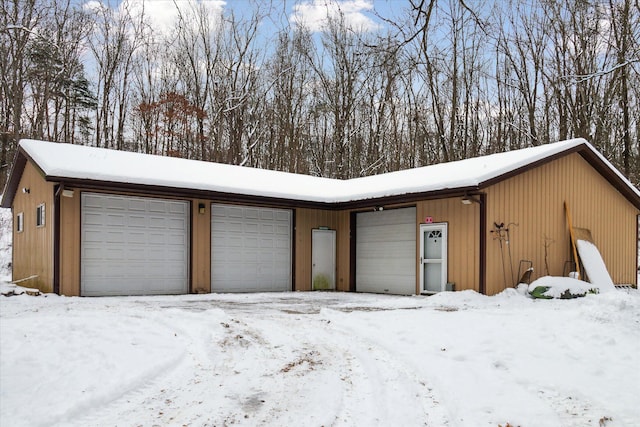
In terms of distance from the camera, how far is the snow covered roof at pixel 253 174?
11.0 metres

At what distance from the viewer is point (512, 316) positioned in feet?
26.5

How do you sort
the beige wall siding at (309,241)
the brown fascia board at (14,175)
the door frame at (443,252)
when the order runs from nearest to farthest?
the door frame at (443,252) → the brown fascia board at (14,175) → the beige wall siding at (309,241)

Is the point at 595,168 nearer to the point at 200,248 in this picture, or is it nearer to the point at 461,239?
the point at 461,239

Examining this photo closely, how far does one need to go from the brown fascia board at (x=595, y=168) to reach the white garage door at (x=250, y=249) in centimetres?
565

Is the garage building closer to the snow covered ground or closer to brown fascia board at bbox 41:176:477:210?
brown fascia board at bbox 41:176:477:210

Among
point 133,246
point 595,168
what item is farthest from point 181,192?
point 595,168

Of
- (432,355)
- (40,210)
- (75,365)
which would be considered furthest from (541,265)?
(40,210)

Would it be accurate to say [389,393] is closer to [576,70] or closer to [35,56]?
[576,70]

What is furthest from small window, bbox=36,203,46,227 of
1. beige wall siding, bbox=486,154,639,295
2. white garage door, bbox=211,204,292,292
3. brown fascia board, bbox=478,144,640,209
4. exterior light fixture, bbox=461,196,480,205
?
beige wall siding, bbox=486,154,639,295

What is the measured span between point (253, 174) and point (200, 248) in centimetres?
381

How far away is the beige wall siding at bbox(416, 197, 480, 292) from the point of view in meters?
11.4

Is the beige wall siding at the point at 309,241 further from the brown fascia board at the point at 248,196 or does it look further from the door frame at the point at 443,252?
the door frame at the point at 443,252

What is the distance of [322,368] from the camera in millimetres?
5281

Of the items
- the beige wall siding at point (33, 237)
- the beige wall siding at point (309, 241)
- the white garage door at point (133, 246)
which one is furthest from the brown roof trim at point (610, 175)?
the beige wall siding at point (33, 237)
